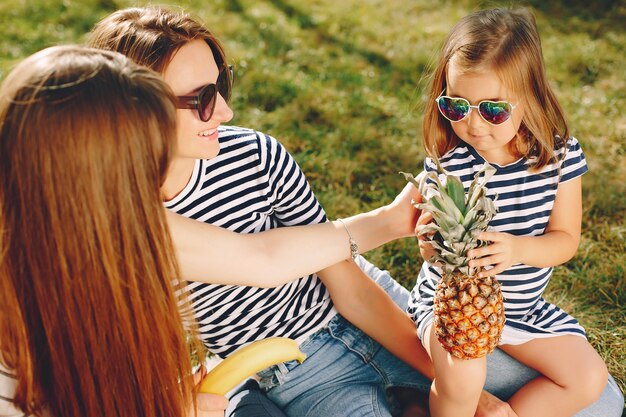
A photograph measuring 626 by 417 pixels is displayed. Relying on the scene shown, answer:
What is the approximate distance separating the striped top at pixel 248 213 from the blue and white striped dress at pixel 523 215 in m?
0.57

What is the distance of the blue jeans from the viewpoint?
2.45 m

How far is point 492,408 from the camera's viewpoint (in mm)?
2479

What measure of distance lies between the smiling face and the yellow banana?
2.31 feet

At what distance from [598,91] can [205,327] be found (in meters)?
4.20

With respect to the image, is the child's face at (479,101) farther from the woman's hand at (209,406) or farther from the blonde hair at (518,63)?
the woman's hand at (209,406)

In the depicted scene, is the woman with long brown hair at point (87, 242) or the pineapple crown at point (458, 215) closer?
the woman with long brown hair at point (87, 242)

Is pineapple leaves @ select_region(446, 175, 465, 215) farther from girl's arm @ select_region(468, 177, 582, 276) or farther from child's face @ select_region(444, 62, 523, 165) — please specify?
child's face @ select_region(444, 62, 523, 165)

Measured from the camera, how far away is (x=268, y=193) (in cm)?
244

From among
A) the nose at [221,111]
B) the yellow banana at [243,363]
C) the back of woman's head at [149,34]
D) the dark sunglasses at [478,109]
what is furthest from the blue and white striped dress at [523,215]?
the back of woman's head at [149,34]

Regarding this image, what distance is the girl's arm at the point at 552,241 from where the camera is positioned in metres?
2.25

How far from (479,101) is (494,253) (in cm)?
63

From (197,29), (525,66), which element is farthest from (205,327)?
(525,66)

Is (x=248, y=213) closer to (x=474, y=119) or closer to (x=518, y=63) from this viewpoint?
(x=474, y=119)

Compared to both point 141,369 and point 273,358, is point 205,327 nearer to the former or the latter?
point 273,358
